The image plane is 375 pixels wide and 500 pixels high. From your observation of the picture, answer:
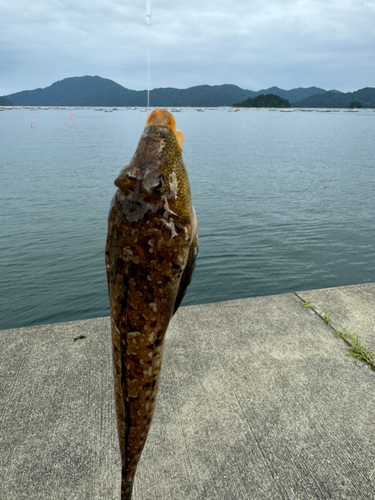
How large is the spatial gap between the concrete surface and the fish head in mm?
2100

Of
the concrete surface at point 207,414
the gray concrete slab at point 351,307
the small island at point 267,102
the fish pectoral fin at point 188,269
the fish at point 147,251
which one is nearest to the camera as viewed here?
the fish at point 147,251

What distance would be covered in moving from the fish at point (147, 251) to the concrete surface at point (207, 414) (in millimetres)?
1356

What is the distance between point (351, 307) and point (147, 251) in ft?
13.2

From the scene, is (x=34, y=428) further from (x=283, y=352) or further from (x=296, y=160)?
(x=296, y=160)

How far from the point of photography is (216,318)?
4.49 metres

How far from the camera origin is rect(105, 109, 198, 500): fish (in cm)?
153

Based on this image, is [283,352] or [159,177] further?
[283,352]

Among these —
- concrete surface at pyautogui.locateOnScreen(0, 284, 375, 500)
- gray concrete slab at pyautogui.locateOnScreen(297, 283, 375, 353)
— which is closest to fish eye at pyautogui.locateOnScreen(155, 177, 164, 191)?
concrete surface at pyautogui.locateOnScreen(0, 284, 375, 500)

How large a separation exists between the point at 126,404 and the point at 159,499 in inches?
48.0

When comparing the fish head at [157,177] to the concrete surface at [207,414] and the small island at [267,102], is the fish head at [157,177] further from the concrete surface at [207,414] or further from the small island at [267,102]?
the small island at [267,102]

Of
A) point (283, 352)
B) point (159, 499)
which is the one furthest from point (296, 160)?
point (159, 499)

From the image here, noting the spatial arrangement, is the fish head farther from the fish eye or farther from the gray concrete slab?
the gray concrete slab

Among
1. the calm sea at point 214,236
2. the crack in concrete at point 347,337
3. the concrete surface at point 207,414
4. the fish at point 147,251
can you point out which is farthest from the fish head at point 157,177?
the calm sea at point 214,236

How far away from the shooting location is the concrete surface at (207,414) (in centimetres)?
258
